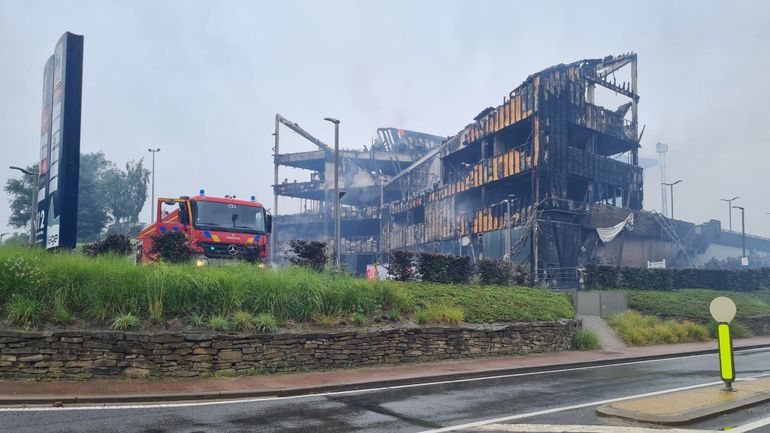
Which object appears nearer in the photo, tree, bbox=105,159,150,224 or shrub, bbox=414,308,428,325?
shrub, bbox=414,308,428,325

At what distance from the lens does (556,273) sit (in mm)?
34844

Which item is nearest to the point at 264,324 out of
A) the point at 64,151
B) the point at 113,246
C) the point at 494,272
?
the point at 113,246

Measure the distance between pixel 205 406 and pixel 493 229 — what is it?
108 ft

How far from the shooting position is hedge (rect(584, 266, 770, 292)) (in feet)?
94.2

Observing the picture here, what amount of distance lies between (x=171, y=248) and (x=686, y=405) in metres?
12.3

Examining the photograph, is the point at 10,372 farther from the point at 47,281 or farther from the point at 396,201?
the point at 396,201

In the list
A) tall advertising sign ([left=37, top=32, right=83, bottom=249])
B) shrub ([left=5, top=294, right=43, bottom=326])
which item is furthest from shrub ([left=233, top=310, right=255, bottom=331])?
tall advertising sign ([left=37, top=32, right=83, bottom=249])

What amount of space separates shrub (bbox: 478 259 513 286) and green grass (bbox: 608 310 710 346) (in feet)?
14.2

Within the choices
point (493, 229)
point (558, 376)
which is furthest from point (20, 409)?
point (493, 229)

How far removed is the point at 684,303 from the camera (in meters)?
27.8

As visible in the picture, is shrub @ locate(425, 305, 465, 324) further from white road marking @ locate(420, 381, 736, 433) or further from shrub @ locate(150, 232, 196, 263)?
shrub @ locate(150, 232, 196, 263)

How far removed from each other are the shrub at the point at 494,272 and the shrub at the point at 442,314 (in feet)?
19.9

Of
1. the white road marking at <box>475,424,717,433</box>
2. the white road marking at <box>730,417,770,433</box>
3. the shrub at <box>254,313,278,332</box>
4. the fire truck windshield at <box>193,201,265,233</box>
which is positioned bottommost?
the white road marking at <box>475,424,717,433</box>

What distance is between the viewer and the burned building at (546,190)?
36.8 meters
